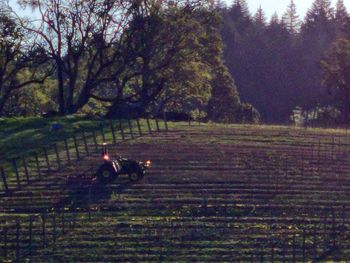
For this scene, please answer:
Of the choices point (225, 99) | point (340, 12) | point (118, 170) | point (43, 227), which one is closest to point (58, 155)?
point (118, 170)

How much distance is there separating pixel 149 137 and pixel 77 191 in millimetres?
11696

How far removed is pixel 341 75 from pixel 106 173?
3781cm

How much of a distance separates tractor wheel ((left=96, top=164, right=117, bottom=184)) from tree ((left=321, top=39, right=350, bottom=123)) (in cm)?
3502

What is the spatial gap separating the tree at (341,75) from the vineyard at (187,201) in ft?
73.2

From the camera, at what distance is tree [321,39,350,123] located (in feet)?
243

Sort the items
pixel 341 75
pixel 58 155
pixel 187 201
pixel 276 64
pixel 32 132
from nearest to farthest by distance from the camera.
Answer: pixel 187 201 < pixel 58 155 < pixel 32 132 < pixel 341 75 < pixel 276 64

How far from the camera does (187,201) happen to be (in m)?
37.1

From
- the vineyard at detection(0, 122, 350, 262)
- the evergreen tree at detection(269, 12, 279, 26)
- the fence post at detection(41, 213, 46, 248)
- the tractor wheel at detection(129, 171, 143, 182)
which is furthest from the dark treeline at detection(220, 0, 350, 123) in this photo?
the fence post at detection(41, 213, 46, 248)

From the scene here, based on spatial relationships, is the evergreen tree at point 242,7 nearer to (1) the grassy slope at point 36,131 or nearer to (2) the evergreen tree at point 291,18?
(2) the evergreen tree at point 291,18

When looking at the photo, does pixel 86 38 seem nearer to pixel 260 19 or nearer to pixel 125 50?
pixel 125 50

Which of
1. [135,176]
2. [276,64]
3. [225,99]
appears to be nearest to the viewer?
[135,176]

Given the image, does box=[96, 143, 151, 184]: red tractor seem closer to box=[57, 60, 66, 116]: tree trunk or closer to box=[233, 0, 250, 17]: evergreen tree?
box=[57, 60, 66, 116]: tree trunk

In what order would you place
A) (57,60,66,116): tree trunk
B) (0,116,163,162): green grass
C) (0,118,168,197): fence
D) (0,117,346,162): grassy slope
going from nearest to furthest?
(0,118,168,197): fence < (0,116,163,162): green grass < (0,117,346,162): grassy slope < (57,60,66,116): tree trunk

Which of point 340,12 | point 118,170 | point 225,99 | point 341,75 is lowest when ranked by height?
point 118,170
